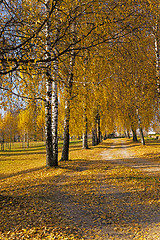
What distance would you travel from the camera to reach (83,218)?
4.43m

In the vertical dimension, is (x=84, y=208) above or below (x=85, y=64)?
below

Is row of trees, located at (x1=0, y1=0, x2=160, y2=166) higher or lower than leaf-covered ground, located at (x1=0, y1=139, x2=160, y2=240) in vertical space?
higher

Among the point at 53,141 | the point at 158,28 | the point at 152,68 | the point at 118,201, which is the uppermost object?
the point at 158,28

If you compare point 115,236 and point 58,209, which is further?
point 58,209

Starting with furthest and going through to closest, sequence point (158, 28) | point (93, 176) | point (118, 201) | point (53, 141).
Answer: point (158, 28) → point (53, 141) → point (93, 176) → point (118, 201)

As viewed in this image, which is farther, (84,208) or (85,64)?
(85,64)

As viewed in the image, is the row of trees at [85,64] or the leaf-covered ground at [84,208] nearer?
the leaf-covered ground at [84,208]

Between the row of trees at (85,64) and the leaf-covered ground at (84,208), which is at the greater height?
the row of trees at (85,64)

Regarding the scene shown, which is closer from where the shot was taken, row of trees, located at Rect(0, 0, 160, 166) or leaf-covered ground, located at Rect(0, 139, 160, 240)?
leaf-covered ground, located at Rect(0, 139, 160, 240)

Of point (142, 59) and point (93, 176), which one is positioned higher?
point (142, 59)

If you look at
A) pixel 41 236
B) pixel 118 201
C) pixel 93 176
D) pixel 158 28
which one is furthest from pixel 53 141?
pixel 158 28

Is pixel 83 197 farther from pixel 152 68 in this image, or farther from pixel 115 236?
pixel 152 68

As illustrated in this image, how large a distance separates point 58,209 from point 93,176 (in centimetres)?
350

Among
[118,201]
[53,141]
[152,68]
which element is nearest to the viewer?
[118,201]
